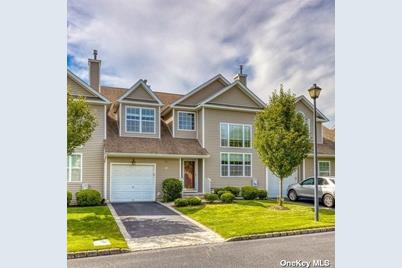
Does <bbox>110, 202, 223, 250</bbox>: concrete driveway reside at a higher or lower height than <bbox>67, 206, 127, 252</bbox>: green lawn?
lower

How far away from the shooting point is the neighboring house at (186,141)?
10.7 metres

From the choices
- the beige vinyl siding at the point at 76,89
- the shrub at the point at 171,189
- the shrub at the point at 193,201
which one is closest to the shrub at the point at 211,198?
the shrub at the point at 193,201

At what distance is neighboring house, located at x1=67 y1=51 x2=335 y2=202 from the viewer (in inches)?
420

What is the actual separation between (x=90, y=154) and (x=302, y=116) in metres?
6.23

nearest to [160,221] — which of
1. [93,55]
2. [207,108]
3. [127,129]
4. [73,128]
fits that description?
[73,128]

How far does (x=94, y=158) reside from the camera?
920 centimetres

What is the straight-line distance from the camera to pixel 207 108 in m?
12.3

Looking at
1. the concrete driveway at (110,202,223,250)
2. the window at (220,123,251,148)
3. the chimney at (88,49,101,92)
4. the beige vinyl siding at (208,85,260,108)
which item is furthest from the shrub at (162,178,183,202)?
the chimney at (88,49,101,92)

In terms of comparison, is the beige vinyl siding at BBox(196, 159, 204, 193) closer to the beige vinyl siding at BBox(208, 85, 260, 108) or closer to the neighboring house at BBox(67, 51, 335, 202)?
the neighboring house at BBox(67, 51, 335, 202)

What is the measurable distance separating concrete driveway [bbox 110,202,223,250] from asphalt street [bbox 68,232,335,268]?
382mm

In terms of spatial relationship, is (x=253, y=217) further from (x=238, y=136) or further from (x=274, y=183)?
(x=238, y=136)

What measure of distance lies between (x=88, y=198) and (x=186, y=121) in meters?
6.06

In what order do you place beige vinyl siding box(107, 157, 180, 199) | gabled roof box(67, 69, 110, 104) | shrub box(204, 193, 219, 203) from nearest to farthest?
gabled roof box(67, 69, 110, 104), shrub box(204, 193, 219, 203), beige vinyl siding box(107, 157, 180, 199)

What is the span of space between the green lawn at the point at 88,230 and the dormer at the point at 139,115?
4.96m
